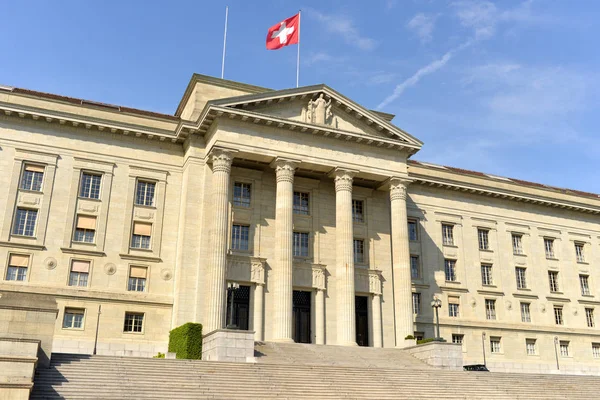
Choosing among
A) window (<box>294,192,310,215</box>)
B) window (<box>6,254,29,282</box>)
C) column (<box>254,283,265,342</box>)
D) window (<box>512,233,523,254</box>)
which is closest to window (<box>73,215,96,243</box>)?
window (<box>6,254,29,282</box>)

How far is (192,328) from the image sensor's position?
33.3 metres

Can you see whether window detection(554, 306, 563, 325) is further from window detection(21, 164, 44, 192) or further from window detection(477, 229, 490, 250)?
window detection(21, 164, 44, 192)

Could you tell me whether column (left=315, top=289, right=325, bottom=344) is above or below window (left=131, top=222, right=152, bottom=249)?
below

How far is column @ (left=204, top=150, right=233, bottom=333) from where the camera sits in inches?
1384

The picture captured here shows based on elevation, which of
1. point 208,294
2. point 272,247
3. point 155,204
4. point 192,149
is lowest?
point 208,294

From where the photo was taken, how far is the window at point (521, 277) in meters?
51.4

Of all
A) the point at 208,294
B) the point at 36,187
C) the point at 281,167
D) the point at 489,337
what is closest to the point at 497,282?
the point at 489,337

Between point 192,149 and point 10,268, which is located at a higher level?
point 192,149

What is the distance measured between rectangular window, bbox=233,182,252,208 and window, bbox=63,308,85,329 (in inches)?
462

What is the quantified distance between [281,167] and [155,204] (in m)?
8.68

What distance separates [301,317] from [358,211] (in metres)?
9.35

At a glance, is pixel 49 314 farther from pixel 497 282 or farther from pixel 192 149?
pixel 497 282

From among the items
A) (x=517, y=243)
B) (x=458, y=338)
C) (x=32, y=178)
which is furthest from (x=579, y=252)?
(x=32, y=178)

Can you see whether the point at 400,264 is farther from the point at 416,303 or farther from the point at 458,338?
the point at 458,338
